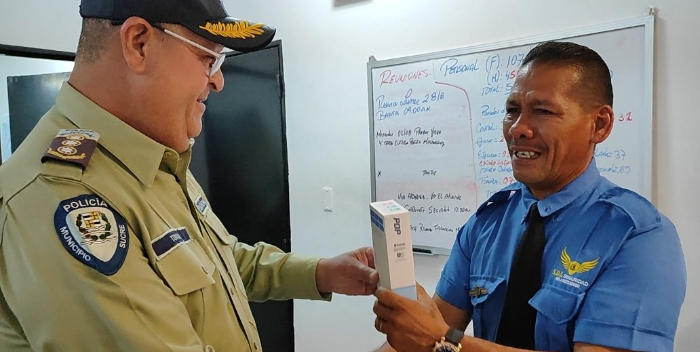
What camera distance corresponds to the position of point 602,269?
39.3 inches

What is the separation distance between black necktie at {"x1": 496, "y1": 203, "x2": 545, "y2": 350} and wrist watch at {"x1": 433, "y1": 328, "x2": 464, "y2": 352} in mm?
147

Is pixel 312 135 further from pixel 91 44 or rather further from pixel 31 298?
pixel 31 298

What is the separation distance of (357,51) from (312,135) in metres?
0.53

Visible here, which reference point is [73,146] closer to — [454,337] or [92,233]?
[92,233]

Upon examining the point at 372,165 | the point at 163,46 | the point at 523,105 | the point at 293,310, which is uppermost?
the point at 163,46

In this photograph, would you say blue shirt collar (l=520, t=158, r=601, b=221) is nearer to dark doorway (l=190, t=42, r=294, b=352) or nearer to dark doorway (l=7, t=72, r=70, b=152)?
dark doorway (l=190, t=42, r=294, b=352)

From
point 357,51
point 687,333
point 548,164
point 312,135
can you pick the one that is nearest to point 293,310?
point 312,135

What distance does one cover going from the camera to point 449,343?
1.02 metres

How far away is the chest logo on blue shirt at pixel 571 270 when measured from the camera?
3.30 ft

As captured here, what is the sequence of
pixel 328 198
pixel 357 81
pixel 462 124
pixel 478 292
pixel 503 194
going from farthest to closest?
pixel 328 198
pixel 357 81
pixel 462 124
pixel 503 194
pixel 478 292

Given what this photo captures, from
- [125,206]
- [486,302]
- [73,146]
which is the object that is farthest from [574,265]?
[73,146]

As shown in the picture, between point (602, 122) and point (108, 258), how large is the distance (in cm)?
104

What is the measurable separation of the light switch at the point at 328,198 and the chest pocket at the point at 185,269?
1.79 m

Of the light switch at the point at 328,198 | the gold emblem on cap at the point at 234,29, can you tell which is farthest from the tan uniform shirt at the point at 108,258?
the light switch at the point at 328,198
